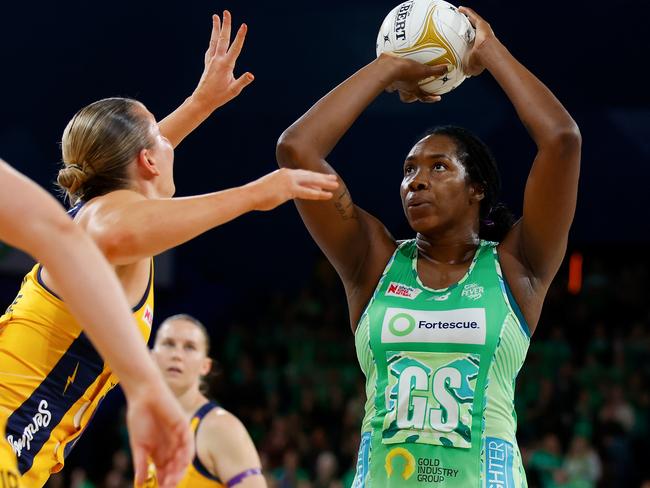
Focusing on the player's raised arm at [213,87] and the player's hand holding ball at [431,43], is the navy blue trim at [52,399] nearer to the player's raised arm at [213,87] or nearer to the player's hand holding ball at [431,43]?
the player's raised arm at [213,87]

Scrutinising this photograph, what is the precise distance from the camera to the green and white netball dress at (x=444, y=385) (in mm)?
2986

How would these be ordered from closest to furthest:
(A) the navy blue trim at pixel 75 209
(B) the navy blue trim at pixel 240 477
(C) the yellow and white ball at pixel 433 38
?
(A) the navy blue trim at pixel 75 209 < (C) the yellow and white ball at pixel 433 38 < (B) the navy blue trim at pixel 240 477

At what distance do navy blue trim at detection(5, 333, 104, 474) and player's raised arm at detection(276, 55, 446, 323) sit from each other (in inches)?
34.3

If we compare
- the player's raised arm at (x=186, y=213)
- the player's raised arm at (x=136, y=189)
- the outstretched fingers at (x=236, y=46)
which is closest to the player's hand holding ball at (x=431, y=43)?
the outstretched fingers at (x=236, y=46)

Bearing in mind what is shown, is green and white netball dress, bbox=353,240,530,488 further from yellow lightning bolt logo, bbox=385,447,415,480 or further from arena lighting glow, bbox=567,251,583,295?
arena lighting glow, bbox=567,251,583,295

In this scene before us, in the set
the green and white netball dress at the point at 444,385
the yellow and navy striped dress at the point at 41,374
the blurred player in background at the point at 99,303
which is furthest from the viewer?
the green and white netball dress at the point at 444,385

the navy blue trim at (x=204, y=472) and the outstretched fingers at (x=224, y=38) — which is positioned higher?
the outstretched fingers at (x=224, y=38)

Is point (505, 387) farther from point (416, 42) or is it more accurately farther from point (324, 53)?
point (324, 53)

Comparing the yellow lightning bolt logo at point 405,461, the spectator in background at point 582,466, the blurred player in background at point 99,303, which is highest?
the spectator in background at point 582,466

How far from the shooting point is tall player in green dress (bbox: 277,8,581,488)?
9.87 ft

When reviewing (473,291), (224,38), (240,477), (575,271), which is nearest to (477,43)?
(473,291)

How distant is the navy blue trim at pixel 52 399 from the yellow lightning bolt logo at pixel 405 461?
92 centimetres

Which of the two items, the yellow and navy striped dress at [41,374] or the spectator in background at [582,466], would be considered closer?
the yellow and navy striped dress at [41,374]

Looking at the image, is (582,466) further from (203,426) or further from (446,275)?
(446,275)
